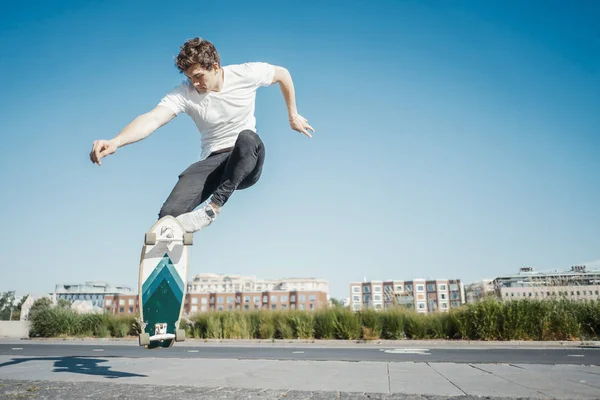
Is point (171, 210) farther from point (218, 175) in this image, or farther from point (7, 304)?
point (7, 304)

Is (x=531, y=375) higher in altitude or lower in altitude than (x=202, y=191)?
lower

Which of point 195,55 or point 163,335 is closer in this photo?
point 163,335

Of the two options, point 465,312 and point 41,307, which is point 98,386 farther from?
point 41,307

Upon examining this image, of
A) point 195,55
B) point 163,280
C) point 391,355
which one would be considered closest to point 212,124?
point 195,55

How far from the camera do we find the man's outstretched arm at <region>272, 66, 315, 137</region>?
3669 mm

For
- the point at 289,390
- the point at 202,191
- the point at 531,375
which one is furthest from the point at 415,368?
the point at 202,191

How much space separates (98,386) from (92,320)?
1293 centimetres

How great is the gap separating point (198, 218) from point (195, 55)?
1.25 m

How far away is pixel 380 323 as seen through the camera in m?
10.8

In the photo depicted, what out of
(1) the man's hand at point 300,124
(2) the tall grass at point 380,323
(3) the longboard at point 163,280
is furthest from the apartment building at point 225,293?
(3) the longboard at point 163,280

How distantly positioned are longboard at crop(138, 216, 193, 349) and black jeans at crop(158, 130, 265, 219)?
0.20m

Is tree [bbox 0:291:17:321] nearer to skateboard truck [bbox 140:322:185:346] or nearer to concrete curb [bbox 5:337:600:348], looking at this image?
concrete curb [bbox 5:337:600:348]

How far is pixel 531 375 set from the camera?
2963 millimetres

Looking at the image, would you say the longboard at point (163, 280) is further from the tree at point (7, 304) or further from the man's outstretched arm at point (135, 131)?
the tree at point (7, 304)
